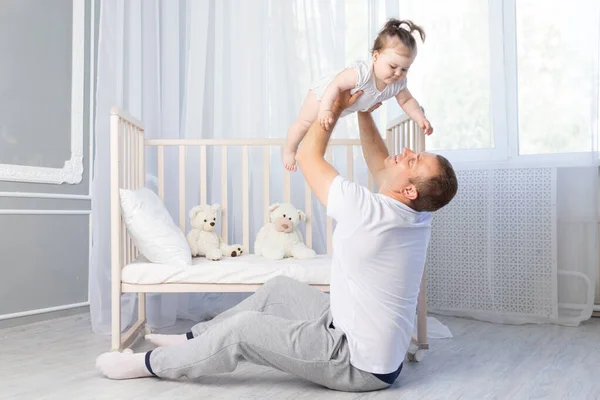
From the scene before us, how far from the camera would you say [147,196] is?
2.40 m

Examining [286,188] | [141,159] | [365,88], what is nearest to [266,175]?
[286,188]

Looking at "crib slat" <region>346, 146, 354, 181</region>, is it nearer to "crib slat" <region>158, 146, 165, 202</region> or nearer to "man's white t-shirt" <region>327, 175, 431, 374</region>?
"crib slat" <region>158, 146, 165, 202</region>

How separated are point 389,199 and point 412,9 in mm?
1711

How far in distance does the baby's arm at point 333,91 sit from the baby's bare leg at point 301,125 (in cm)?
18

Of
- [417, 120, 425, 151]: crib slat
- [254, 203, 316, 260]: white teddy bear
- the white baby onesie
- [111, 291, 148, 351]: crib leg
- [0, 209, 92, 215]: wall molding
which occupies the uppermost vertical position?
the white baby onesie

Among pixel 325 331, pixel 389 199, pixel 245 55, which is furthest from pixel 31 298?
pixel 389 199

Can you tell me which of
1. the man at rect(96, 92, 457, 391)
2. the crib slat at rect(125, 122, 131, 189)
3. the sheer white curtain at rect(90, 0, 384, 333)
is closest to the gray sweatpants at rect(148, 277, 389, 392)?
the man at rect(96, 92, 457, 391)

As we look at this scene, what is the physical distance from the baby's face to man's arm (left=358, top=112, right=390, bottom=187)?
0.21 meters

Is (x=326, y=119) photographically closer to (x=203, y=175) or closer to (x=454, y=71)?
(x=203, y=175)

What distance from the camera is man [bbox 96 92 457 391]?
5.29 ft

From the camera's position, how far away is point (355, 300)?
65.2 inches

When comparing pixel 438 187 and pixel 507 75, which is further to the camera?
pixel 507 75

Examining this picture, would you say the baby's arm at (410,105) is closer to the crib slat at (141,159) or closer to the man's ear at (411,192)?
the man's ear at (411,192)

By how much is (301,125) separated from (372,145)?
0.78 ft
